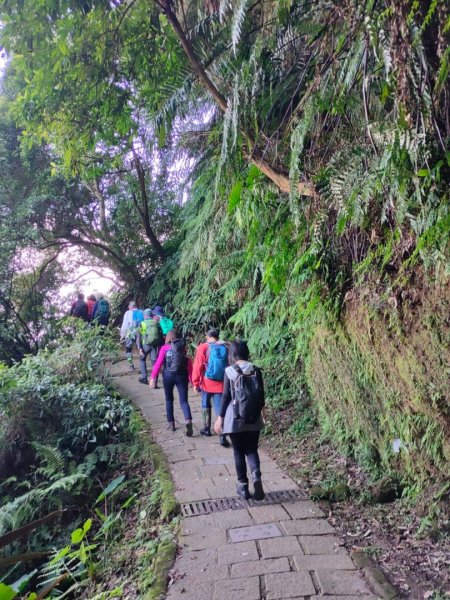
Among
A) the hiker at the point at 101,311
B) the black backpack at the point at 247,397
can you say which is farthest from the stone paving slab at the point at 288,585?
the hiker at the point at 101,311

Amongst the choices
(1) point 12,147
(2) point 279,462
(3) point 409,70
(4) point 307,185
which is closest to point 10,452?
(2) point 279,462

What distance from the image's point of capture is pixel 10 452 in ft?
22.7

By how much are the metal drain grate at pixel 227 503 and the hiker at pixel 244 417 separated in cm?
8

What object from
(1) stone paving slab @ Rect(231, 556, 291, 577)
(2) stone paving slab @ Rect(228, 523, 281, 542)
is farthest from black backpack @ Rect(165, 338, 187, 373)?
(1) stone paving slab @ Rect(231, 556, 291, 577)

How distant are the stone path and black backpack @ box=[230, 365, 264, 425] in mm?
845

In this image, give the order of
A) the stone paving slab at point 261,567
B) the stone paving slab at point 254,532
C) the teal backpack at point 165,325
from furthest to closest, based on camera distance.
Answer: the teal backpack at point 165,325 < the stone paving slab at point 254,532 < the stone paving slab at point 261,567

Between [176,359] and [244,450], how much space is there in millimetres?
2232

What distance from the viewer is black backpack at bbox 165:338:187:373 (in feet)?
21.5

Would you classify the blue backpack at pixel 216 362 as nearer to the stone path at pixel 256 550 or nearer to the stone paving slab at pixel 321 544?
the stone path at pixel 256 550

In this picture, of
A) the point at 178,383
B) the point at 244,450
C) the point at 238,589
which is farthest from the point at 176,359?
the point at 238,589

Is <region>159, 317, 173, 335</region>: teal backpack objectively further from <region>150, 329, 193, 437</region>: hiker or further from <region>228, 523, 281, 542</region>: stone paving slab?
<region>228, 523, 281, 542</region>: stone paving slab

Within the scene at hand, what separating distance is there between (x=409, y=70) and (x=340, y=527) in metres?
3.54

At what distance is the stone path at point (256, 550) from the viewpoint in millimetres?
3129

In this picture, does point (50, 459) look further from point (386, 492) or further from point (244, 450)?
point (386, 492)
